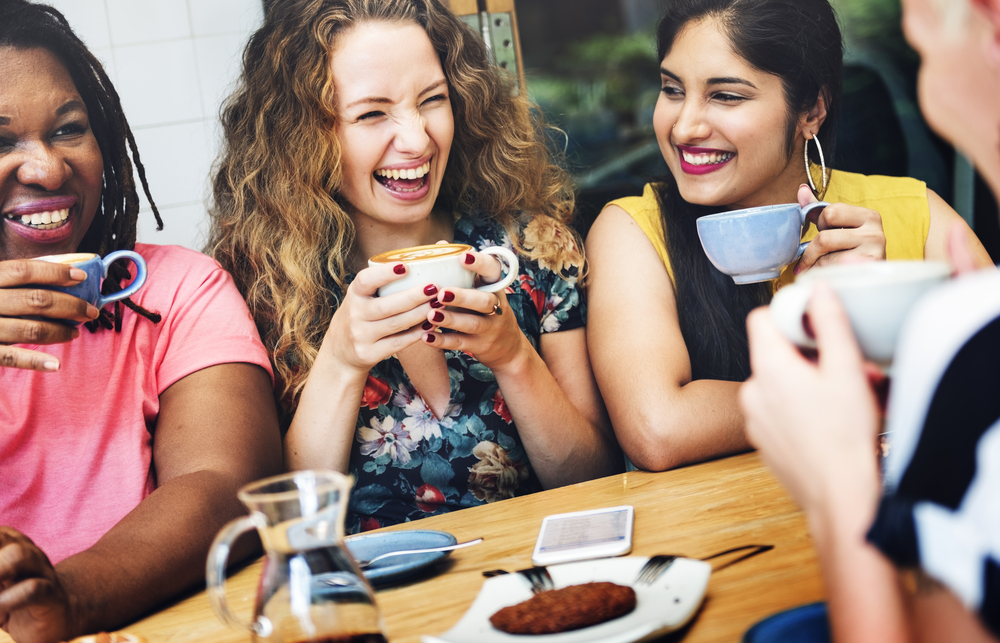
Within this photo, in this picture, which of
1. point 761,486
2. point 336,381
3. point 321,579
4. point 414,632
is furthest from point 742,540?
point 336,381

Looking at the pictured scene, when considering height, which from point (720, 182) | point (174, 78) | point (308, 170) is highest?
point (174, 78)

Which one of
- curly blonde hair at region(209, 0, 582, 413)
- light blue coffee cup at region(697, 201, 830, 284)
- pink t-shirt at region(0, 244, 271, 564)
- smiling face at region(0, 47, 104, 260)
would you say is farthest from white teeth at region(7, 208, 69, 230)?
light blue coffee cup at region(697, 201, 830, 284)

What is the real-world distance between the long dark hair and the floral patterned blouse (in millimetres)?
376

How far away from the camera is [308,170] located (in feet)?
5.43

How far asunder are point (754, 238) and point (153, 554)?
37.9 inches

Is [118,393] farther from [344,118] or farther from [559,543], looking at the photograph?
[559,543]

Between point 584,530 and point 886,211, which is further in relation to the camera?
point 886,211

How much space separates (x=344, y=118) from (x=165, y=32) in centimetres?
71

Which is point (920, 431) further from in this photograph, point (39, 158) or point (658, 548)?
point (39, 158)

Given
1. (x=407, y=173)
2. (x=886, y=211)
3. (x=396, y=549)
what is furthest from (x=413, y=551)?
(x=886, y=211)

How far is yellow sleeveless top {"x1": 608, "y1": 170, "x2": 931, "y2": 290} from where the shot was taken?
5.55 feet

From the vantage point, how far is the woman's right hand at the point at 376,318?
113 centimetres

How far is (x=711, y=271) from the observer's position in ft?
5.48

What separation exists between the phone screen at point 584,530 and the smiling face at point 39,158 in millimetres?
1080
